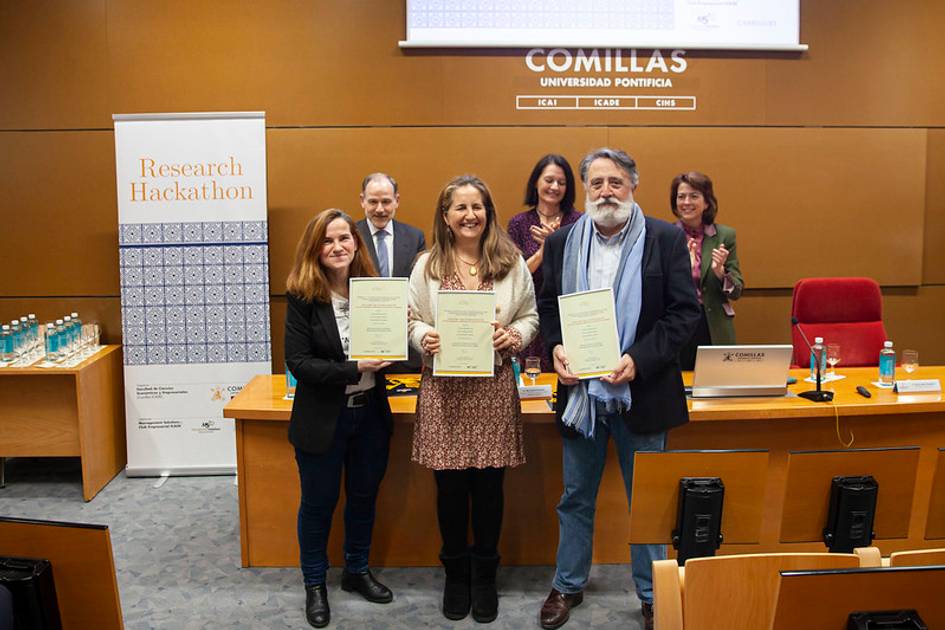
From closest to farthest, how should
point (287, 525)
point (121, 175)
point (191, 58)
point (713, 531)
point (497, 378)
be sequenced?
point (713, 531) < point (497, 378) < point (287, 525) < point (121, 175) < point (191, 58)

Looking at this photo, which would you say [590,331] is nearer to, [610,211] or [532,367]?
[610,211]

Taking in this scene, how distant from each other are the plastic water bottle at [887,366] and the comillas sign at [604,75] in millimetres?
2201

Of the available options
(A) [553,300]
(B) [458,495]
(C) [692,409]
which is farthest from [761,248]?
(B) [458,495]

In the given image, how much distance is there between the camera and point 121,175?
4543 millimetres

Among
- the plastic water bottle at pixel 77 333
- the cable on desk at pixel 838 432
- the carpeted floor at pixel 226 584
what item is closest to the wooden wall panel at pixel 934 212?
the cable on desk at pixel 838 432

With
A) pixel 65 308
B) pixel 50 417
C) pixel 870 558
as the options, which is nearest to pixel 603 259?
pixel 870 558

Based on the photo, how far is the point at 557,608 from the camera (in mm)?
2947

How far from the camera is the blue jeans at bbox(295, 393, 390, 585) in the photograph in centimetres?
287

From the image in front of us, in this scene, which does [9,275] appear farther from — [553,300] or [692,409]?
[692,409]

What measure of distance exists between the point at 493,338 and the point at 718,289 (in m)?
1.94

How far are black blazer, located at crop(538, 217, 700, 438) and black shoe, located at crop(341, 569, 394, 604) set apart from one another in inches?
48.1

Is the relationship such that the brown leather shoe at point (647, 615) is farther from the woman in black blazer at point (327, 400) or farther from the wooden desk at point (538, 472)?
the woman in black blazer at point (327, 400)

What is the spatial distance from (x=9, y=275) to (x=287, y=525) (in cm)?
287

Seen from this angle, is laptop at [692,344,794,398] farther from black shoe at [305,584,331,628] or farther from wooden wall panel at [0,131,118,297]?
wooden wall panel at [0,131,118,297]
